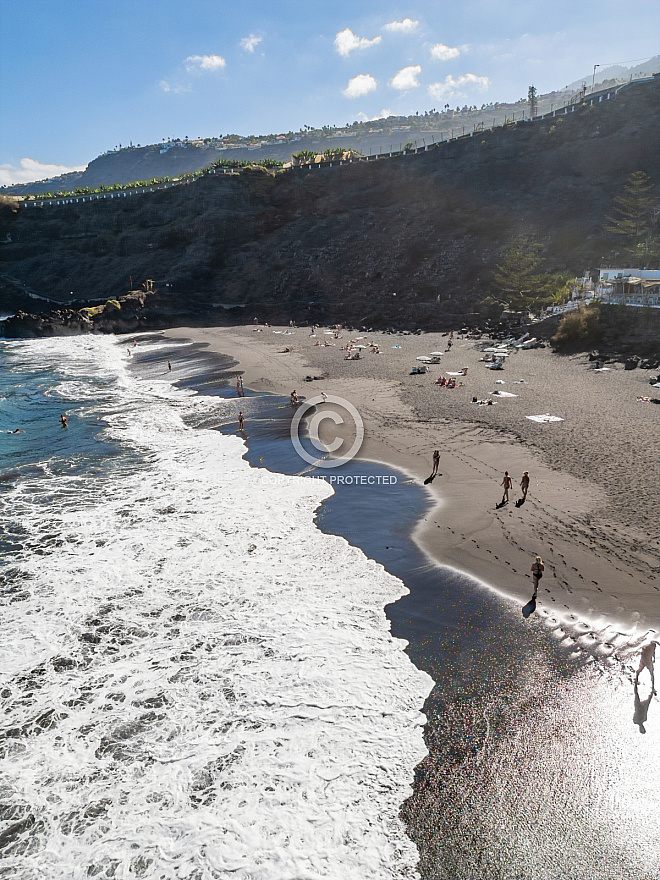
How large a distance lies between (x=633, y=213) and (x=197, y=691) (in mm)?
77412

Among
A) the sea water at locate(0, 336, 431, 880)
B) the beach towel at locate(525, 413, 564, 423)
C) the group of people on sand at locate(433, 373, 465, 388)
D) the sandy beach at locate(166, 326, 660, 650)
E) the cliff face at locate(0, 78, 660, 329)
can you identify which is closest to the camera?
the sea water at locate(0, 336, 431, 880)

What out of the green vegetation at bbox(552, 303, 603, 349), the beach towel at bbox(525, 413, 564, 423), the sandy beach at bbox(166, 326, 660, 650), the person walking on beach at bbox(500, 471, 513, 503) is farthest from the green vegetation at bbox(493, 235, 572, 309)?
the person walking on beach at bbox(500, 471, 513, 503)

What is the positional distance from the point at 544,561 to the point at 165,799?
33.9 feet

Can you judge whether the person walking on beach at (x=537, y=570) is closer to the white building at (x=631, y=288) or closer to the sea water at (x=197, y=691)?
the sea water at (x=197, y=691)

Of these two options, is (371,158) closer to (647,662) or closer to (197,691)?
(647,662)

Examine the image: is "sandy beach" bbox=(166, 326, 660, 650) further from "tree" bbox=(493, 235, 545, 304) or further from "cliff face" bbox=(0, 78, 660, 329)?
"cliff face" bbox=(0, 78, 660, 329)

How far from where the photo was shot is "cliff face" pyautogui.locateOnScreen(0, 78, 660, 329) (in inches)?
2660

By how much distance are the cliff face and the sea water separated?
1838 inches

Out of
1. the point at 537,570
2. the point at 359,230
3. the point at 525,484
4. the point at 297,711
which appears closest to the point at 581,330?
the point at 525,484

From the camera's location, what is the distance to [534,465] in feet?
61.7

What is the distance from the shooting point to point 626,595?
1145 centimetres

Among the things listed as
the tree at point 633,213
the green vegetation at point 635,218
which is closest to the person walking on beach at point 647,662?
the green vegetation at point 635,218

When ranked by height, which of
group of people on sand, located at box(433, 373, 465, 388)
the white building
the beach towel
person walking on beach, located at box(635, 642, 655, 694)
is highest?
the white building

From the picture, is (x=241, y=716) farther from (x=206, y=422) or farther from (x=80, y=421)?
(x=80, y=421)
